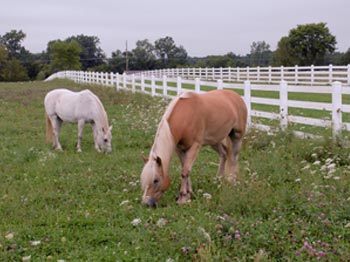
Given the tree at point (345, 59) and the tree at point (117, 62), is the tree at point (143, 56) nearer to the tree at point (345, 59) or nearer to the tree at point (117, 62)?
the tree at point (117, 62)

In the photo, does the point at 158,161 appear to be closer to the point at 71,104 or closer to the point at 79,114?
the point at 79,114

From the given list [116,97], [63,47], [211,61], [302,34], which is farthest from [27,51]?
[116,97]

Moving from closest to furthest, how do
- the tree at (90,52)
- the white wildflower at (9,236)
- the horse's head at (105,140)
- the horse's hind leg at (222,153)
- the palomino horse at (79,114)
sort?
the white wildflower at (9,236) → the horse's hind leg at (222,153) → the horse's head at (105,140) → the palomino horse at (79,114) → the tree at (90,52)

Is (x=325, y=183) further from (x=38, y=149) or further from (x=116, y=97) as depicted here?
(x=116, y=97)

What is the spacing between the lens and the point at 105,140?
920cm

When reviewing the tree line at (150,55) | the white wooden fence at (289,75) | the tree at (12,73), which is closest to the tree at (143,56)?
the tree line at (150,55)

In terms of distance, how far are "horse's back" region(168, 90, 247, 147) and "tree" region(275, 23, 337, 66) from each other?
43.1 metres

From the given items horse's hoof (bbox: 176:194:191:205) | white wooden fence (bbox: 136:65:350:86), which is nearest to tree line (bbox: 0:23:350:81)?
white wooden fence (bbox: 136:65:350:86)

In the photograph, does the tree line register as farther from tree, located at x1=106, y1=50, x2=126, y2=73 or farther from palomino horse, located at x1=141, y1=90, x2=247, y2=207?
palomino horse, located at x1=141, y1=90, x2=247, y2=207

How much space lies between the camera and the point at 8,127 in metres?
12.2

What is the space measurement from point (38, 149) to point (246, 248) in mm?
6350

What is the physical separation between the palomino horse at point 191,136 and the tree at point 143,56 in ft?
262

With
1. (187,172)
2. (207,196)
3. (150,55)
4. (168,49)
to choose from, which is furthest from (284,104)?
(168,49)

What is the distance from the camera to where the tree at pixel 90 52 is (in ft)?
339
